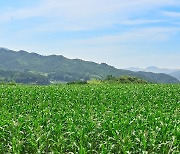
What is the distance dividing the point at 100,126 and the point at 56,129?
5.62ft

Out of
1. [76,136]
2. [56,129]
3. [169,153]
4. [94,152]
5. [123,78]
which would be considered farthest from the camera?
[123,78]

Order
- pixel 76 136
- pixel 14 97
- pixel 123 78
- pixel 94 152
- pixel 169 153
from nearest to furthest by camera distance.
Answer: pixel 169 153
pixel 94 152
pixel 76 136
pixel 14 97
pixel 123 78

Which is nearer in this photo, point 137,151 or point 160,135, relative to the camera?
point 137,151

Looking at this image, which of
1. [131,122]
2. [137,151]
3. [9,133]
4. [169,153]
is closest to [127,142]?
[137,151]

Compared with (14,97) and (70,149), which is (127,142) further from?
(14,97)

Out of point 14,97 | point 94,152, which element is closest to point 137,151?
point 94,152

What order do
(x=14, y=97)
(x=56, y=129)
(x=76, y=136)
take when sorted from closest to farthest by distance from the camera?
(x=76, y=136), (x=56, y=129), (x=14, y=97)

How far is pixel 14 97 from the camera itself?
29.5 m

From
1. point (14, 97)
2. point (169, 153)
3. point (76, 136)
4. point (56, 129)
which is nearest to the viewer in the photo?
point (169, 153)

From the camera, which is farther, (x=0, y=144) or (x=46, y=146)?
(x=0, y=144)

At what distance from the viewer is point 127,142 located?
11.0 metres

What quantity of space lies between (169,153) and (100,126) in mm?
3410

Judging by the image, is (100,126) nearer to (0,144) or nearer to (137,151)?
(137,151)

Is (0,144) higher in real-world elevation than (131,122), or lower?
lower
